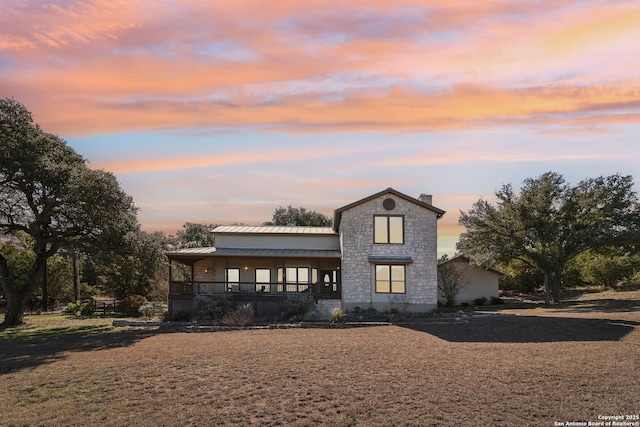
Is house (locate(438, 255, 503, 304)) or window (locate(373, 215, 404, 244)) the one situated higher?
window (locate(373, 215, 404, 244))

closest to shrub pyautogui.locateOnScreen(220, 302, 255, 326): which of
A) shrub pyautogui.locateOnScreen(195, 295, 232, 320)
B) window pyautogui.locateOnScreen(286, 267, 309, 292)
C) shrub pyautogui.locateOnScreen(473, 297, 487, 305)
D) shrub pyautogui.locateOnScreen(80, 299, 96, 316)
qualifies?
shrub pyautogui.locateOnScreen(195, 295, 232, 320)

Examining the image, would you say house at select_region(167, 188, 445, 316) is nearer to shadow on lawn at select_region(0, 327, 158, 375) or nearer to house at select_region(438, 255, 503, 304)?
shadow on lawn at select_region(0, 327, 158, 375)

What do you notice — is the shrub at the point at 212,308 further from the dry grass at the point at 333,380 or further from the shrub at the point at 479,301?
the shrub at the point at 479,301

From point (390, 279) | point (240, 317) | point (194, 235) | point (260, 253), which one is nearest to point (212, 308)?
point (240, 317)

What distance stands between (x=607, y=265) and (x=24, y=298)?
44.5m

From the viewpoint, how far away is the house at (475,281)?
3900cm

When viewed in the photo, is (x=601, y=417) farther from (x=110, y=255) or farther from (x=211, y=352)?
(x=110, y=255)

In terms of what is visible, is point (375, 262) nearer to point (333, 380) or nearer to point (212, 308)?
point (212, 308)

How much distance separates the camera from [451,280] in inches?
1480

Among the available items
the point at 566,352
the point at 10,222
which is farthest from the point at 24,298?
the point at 566,352

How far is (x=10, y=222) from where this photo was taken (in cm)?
2897

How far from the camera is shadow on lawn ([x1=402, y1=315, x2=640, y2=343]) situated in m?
17.5

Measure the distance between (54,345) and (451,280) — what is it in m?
26.9

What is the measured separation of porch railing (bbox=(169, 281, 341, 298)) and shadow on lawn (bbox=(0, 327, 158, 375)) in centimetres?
529
